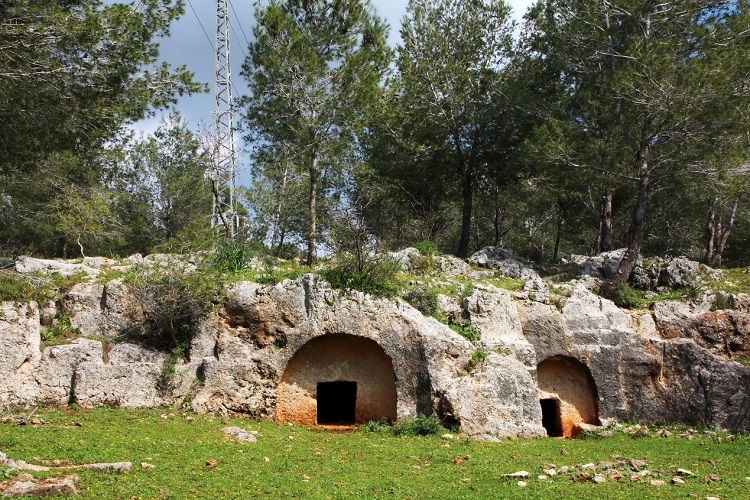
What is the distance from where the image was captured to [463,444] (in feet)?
51.0

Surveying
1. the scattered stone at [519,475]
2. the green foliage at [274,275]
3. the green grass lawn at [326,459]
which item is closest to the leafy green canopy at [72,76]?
the green foliage at [274,275]

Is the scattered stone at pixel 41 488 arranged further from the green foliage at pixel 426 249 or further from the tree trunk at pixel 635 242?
the tree trunk at pixel 635 242

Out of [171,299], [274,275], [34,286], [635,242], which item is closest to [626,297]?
[635,242]

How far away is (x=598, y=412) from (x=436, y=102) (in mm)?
16085

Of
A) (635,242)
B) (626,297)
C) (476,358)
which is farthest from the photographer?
(635,242)

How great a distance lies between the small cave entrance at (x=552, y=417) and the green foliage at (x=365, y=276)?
23.3 feet

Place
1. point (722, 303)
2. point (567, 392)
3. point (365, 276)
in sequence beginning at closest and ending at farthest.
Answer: point (365, 276), point (567, 392), point (722, 303)

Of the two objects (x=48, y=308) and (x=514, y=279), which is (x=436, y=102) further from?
(x=48, y=308)

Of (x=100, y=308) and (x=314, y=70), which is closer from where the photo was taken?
(x=100, y=308)

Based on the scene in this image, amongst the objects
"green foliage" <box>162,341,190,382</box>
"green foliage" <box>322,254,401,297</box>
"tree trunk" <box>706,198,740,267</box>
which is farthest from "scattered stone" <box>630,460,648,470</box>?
"tree trunk" <box>706,198,740,267</box>

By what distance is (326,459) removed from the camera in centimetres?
1340

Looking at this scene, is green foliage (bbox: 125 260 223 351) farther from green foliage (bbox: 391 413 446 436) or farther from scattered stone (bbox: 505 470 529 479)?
scattered stone (bbox: 505 470 529 479)

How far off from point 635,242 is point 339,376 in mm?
12931

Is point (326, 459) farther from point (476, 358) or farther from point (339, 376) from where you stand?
point (476, 358)
